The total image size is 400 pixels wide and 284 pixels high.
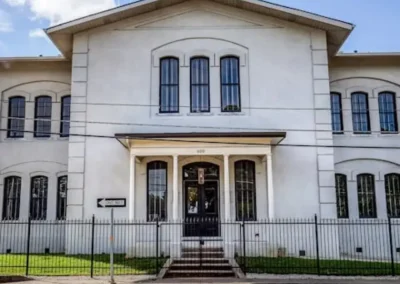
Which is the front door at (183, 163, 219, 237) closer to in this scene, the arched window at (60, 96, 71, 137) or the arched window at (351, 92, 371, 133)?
the arched window at (60, 96, 71, 137)

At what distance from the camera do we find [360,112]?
23.9 metres

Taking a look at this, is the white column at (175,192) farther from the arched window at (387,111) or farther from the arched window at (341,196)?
the arched window at (387,111)

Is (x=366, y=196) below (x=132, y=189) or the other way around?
below

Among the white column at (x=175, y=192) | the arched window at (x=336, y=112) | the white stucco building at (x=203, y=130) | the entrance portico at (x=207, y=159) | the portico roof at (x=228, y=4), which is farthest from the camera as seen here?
the arched window at (x=336, y=112)

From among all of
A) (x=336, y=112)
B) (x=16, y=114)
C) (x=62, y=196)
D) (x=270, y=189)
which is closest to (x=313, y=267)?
(x=270, y=189)

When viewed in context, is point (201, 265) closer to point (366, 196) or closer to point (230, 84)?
point (230, 84)

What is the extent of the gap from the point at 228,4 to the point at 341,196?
10.6 m

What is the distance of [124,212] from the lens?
68.3 ft

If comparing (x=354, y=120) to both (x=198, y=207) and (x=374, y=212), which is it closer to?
(x=374, y=212)

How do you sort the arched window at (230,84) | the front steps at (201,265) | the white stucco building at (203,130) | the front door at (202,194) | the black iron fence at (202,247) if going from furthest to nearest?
the arched window at (230,84) < the front door at (202,194) < the white stucco building at (203,130) < the black iron fence at (202,247) < the front steps at (201,265)

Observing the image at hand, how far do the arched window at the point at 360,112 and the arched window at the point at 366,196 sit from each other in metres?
2.42

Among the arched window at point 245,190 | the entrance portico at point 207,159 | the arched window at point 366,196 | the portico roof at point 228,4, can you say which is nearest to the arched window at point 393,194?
the arched window at point 366,196

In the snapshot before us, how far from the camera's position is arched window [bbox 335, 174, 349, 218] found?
22734mm

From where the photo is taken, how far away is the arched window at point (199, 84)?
851 inches
